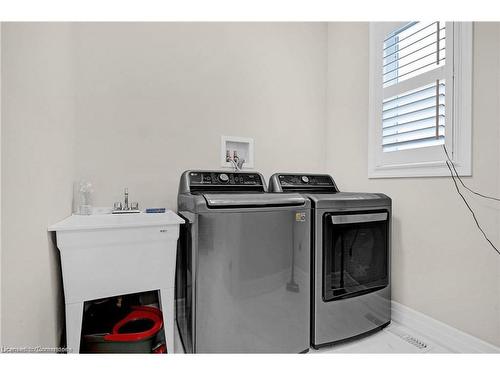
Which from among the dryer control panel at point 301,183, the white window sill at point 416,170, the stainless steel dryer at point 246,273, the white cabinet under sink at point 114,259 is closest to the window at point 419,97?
the white window sill at point 416,170

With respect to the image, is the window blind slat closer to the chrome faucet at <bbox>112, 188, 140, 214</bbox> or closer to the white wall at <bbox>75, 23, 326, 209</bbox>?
the white wall at <bbox>75, 23, 326, 209</bbox>

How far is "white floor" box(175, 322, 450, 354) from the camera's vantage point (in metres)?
1.46

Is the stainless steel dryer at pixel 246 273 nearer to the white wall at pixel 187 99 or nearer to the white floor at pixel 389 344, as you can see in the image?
the white floor at pixel 389 344

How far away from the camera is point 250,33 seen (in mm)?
2172

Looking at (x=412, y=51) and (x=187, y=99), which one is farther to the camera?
(x=187, y=99)

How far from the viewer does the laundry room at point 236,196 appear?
1146 millimetres

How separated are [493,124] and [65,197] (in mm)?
2308

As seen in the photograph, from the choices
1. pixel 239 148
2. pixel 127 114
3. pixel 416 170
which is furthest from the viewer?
pixel 239 148

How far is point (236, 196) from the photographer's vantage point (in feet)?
4.21

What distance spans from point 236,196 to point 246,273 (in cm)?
38

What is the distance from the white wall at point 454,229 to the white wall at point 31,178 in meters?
2.01

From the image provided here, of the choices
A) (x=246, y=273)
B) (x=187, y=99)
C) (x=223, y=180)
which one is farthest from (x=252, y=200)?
(x=187, y=99)

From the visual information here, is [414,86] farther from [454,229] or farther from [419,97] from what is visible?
[454,229]
